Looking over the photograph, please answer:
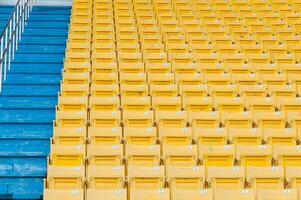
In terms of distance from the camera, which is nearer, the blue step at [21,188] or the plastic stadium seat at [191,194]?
the plastic stadium seat at [191,194]

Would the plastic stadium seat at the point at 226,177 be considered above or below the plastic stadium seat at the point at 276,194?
above

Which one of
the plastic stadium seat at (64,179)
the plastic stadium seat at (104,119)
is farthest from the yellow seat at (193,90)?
the plastic stadium seat at (64,179)

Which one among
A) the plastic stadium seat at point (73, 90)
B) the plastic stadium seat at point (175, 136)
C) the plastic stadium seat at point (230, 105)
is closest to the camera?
the plastic stadium seat at point (175, 136)

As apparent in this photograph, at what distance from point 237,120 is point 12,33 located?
182 inches

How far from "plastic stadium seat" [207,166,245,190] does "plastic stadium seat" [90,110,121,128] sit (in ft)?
6.20

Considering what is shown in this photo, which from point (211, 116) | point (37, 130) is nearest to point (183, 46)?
point (211, 116)

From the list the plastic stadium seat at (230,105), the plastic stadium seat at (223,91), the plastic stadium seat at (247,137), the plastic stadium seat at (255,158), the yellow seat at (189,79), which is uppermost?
the yellow seat at (189,79)

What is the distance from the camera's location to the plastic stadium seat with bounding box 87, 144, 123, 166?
6.99m

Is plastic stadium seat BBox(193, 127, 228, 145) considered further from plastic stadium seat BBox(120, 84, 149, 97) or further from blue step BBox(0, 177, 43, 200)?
blue step BBox(0, 177, 43, 200)

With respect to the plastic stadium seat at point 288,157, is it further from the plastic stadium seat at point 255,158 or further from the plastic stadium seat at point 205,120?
the plastic stadium seat at point 205,120

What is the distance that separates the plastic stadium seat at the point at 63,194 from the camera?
236 inches

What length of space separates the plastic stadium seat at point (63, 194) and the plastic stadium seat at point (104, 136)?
1501mm

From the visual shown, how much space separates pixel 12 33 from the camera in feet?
34.9

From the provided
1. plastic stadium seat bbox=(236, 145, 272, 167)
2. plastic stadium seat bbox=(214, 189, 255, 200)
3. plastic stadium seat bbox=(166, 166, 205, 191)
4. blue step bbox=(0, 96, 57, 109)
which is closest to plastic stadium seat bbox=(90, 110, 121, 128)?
blue step bbox=(0, 96, 57, 109)
